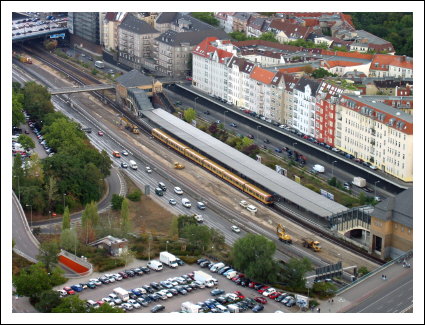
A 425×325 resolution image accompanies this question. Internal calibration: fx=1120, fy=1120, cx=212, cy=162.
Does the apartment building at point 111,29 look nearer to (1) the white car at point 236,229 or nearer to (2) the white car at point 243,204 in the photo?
(2) the white car at point 243,204

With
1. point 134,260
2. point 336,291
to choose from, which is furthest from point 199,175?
point 336,291

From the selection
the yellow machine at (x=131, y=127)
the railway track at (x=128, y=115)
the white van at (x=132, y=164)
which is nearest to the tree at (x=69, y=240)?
the railway track at (x=128, y=115)

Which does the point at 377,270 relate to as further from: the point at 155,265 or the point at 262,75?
the point at 262,75

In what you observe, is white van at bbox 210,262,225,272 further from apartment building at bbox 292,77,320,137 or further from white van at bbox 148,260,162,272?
apartment building at bbox 292,77,320,137

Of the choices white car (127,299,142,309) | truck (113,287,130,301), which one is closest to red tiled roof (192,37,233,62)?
truck (113,287,130,301)

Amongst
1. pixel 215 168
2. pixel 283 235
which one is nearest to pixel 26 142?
pixel 215 168

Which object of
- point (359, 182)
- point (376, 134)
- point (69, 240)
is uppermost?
point (376, 134)
